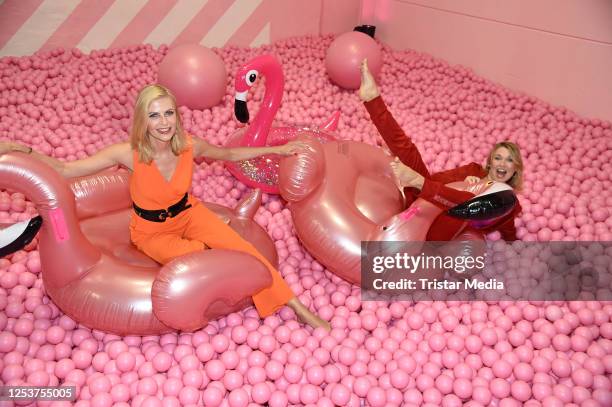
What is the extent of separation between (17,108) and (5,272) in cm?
122

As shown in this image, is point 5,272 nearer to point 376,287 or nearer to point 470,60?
point 376,287

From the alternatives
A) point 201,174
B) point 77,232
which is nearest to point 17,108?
point 201,174

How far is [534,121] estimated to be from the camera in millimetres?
2885

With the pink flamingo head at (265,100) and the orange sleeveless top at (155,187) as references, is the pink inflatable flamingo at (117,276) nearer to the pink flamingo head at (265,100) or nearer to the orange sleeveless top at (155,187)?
the orange sleeveless top at (155,187)

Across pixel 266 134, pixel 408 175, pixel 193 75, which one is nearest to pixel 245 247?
pixel 408 175

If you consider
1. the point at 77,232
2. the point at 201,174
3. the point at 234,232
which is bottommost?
the point at 201,174

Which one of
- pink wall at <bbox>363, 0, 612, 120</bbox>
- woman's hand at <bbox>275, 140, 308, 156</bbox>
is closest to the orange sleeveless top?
woman's hand at <bbox>275, 140, 308, 156</bbox>

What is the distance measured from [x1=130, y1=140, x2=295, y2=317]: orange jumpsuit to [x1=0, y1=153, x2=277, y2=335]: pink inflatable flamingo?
0.20 ft

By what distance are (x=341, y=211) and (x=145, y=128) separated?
26.7 inches

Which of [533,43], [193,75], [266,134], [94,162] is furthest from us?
[533,43]

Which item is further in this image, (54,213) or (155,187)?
(155,187)

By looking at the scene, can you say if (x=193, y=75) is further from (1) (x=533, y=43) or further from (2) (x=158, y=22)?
(1) (x=533, y=43)

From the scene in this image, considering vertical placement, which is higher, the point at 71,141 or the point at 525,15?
the point at 525,15

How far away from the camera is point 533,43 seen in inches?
118
